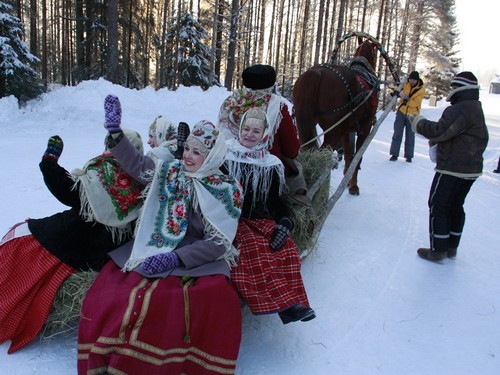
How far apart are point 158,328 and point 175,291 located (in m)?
0.19

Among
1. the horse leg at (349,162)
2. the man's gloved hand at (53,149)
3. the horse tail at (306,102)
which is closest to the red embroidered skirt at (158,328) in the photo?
the man's gloved hand at (53,149)

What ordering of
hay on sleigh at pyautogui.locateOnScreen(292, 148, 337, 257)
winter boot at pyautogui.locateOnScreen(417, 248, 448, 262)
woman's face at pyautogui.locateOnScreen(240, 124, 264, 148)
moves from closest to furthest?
woman's face at pyautogui.locateOnScreen(240, 124, 264, 148), hay on sleigh at pyautogui.locateOnScreen(292, 148, 337, 257), winter boot at pyautogui.locateOnScreen(417, 248, 448, 262)

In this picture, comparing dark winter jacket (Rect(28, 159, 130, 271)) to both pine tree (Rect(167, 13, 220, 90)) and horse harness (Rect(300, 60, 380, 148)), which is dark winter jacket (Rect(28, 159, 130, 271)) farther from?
pine tree (Rect(167, 13, 220, 90))

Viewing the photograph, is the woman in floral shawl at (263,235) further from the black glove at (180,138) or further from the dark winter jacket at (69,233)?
the dark winter jacket at (69,233)

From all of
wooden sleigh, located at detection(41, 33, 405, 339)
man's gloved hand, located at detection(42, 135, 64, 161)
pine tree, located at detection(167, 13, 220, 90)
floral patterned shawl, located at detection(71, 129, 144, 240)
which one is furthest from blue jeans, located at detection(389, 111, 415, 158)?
pine tree, located at detection(167, 13, 220, 90)

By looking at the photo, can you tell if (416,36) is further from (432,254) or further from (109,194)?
(109,194)

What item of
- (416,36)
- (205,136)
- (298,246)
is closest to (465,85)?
(298,246)

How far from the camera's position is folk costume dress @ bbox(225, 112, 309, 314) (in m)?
2.29

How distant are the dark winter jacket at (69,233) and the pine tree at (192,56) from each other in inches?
618

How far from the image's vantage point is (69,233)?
7.63 ft

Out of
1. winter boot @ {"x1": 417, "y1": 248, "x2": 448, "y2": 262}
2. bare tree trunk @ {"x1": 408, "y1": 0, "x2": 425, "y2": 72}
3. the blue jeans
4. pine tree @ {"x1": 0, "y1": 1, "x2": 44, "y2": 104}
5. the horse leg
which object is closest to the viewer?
winter boot @ {"x1": 417, "y1": 248, "x2": 448, "y2": 262}

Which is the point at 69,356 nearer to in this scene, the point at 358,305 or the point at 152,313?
the point at 152,313

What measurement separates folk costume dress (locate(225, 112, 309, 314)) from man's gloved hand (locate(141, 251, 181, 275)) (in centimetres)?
38

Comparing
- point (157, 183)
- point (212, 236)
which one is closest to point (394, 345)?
point (212, 236)
